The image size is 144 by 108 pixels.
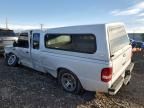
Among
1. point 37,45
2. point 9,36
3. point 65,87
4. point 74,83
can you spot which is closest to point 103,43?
point 74,83

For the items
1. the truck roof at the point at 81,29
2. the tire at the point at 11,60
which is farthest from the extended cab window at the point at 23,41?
the truck roof at the point at 81,29

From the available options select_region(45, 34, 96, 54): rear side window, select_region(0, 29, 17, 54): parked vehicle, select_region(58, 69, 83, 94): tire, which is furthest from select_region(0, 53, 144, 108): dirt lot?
select_region(0, 29, 17, 54): parked vehicle

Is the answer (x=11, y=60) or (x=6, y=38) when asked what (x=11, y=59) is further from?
(x=6, y=38)

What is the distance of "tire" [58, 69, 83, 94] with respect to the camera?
495 centimetres

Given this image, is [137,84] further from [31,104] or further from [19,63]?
[19,63]

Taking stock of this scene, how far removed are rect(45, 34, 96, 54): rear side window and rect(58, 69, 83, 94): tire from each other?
73 centimetres

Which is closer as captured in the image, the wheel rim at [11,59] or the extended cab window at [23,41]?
the extended cab window at [23,41]

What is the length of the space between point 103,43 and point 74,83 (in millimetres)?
1584

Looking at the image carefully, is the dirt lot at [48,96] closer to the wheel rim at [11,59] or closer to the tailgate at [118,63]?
the tailgate at [118,63]

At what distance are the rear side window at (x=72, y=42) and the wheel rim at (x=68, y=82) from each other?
802mm

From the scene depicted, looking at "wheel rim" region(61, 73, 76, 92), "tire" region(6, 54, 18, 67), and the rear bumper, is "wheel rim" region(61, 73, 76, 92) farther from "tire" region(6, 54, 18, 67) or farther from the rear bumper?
"tire" region(6, 54, 18, 67)

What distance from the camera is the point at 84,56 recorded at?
14.7ft

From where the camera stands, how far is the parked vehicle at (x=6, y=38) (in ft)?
31.8

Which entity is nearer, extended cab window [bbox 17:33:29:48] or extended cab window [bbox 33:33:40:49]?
extended cab window [bbox 33:33:40:49]
